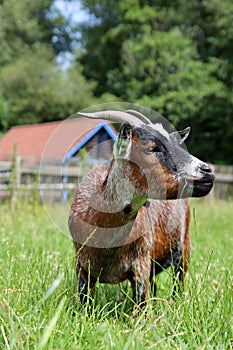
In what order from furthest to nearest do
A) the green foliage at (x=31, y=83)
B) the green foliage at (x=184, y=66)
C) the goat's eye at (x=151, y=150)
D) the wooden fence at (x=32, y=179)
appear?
the green foliage at (x=31, y=83)
the green foliage at (x=184, y=66)
the wooden fence at (x=32, y=179)
the goat's eye at (x=151, y=150)

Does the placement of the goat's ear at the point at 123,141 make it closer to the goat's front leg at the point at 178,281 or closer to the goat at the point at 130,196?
the goat at the point at 130,196

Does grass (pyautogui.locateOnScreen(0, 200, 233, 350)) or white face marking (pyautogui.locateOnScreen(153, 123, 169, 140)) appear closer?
grass (pyautogui.locateOnScreen(0, 200, 233, 350))

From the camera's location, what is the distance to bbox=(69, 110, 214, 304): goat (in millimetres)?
2301

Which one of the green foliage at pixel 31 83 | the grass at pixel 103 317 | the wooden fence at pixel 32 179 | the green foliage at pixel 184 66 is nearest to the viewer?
the grass at pixel 103 317

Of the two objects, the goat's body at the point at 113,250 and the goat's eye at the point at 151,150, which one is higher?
the goat's eye at the point at 151,150

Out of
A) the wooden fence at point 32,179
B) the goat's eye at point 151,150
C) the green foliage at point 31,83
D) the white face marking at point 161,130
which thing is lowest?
the wooden fence at point 32,179

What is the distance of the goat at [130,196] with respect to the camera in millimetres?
2301

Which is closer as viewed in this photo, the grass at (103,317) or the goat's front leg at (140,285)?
the grass at (103,317)

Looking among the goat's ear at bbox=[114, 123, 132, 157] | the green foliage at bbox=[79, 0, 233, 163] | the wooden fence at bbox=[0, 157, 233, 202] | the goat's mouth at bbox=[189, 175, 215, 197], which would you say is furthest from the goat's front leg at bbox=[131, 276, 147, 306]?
the green foliage at bbox=[79, 0, 233, 163]

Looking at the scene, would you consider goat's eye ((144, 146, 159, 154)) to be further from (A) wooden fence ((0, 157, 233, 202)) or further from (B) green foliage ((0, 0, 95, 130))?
(B) green foliage ((0, 0, 95, 130))

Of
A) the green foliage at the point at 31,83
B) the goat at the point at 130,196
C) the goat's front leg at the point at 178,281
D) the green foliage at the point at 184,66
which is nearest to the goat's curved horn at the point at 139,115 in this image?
the goat at the point at 130,196

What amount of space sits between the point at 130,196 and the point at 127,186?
2.1 inches

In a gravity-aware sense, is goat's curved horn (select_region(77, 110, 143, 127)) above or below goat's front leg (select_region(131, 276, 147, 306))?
above

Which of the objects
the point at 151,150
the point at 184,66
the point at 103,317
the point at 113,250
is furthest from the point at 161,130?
the point at 184,66
